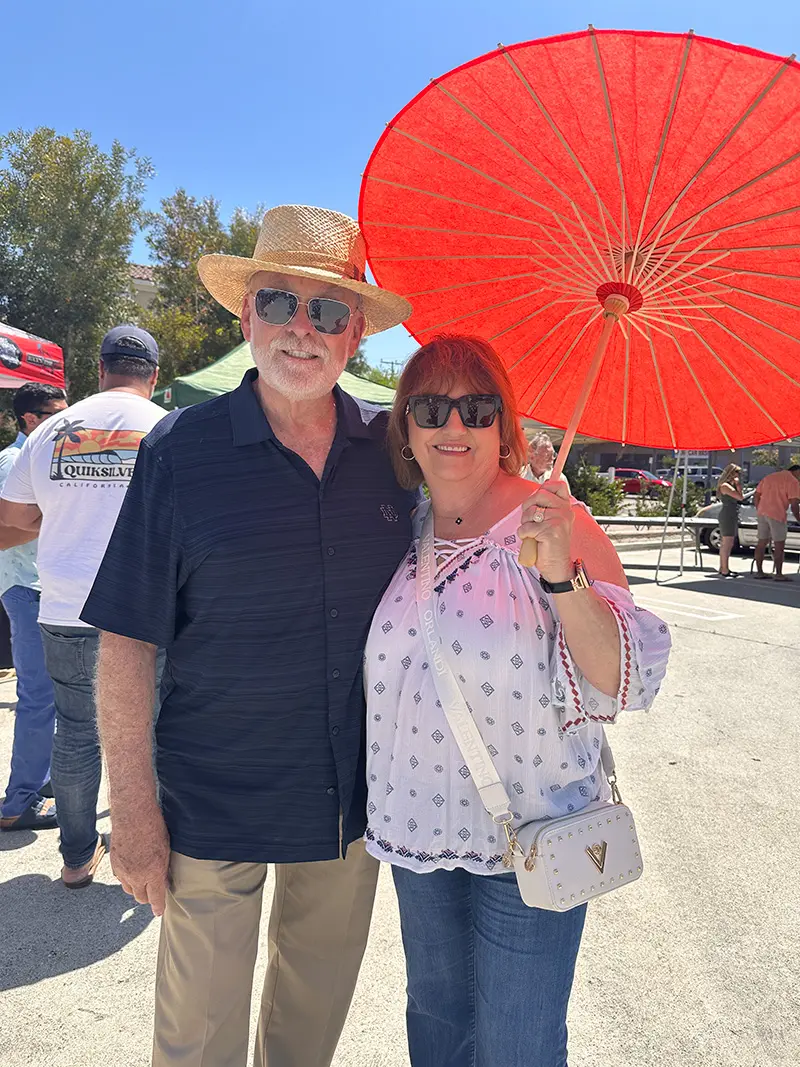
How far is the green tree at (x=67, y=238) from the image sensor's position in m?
18.8

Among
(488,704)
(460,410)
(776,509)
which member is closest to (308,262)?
(460,410)

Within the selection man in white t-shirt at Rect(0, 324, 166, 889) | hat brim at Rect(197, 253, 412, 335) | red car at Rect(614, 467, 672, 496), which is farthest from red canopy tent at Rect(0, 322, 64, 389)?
red car at Rect(614, 467, 672, 496)

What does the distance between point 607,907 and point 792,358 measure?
7.72 feet

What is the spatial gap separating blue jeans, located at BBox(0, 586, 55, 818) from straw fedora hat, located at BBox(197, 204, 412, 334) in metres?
2.42

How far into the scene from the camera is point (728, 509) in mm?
12484

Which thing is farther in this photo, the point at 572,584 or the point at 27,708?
the point at 27,708

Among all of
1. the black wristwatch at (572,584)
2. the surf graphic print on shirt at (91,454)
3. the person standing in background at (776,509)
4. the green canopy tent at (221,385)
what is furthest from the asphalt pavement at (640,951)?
the person standing in background at (776,509)

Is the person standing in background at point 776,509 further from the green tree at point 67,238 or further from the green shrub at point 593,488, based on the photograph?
the green tree at point 67,238

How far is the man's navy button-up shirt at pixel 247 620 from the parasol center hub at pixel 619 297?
2.57ft

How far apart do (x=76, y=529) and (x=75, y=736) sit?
875 mm

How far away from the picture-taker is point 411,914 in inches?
68.7

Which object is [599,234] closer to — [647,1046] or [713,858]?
[647,1046]

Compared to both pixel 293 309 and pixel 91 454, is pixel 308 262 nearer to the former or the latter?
pixel 293 309

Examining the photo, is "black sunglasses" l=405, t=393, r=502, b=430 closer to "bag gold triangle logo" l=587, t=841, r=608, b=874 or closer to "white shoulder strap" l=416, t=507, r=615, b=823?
"white shoulder strap" l=416, t=507, r=615, b=823
